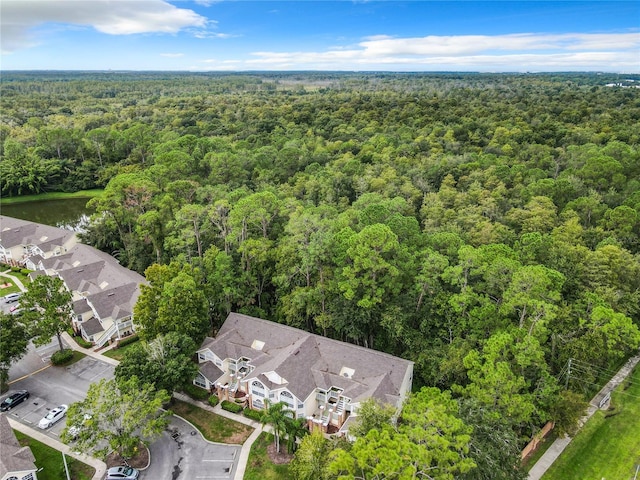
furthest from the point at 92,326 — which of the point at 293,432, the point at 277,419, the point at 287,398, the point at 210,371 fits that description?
the point at 293,432

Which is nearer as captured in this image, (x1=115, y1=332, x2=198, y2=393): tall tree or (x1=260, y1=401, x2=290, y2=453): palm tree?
(x1=260, y1=401, x2=290, y2=453): palm tree

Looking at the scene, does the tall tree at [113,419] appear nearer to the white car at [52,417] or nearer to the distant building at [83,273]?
the white car at [52,417]

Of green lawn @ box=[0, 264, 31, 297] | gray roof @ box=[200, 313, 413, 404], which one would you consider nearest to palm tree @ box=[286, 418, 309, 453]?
gray roof @ box=[200, 313, 413, 404]

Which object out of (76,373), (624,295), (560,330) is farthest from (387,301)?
(76,373)

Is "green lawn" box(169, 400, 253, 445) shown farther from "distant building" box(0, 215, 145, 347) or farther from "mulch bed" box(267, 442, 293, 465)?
"distant building" box(0, 215, 145, 347)

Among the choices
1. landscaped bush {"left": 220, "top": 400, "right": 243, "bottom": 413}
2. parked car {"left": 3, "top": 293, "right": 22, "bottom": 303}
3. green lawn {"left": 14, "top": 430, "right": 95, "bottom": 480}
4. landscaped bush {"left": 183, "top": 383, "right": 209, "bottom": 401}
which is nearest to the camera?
green lawn {"left": 14, "top": 430, "right": 95, "bottom": 480}

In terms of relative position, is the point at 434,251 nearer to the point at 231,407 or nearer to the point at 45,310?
the point at 231,407
